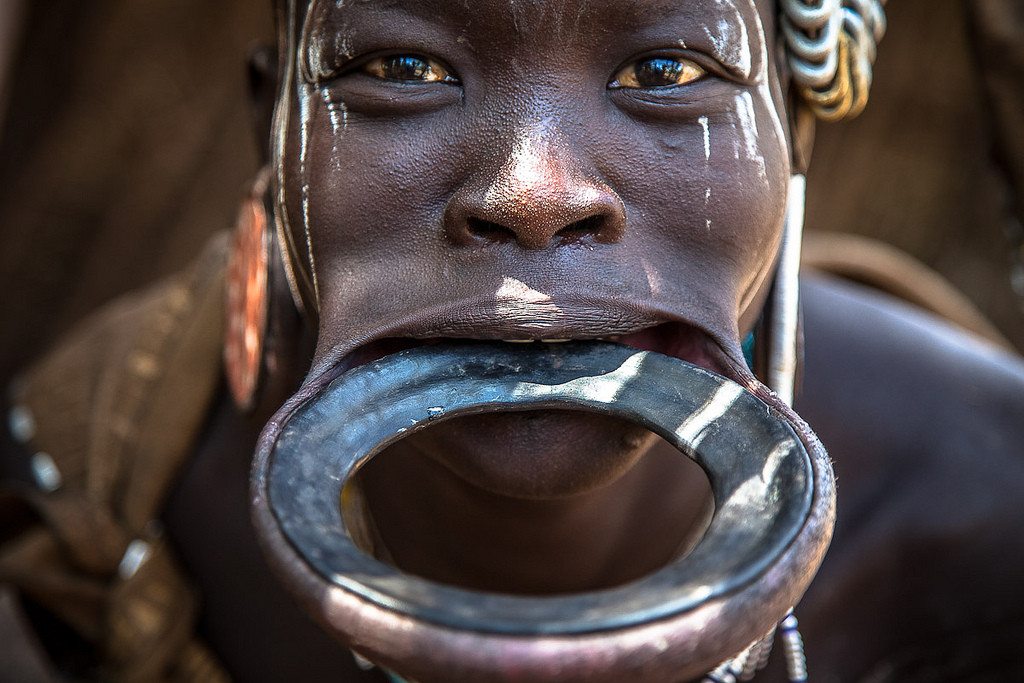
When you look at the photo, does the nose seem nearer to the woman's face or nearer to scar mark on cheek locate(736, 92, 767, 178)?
the woman's face

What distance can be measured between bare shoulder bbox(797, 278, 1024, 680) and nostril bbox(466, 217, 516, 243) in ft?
2.55

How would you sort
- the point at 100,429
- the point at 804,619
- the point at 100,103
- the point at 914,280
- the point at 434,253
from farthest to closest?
the point at 100,103 < the point at 914,280 < the point at 100,429 < the point at 804,619 < the point at 434,253

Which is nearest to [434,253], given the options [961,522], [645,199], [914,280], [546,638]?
[645,199]

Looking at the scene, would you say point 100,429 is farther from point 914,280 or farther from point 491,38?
point 914,280

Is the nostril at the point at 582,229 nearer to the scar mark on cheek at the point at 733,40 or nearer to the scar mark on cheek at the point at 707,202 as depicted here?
the scar mark on cheek at the point at 707,202

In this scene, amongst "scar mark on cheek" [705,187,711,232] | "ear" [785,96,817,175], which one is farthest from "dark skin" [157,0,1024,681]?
"ear" [785,96,817,175]

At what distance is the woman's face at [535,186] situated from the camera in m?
1.05

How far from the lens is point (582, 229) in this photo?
1.07 meters

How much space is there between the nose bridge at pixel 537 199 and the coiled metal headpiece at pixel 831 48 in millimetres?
344

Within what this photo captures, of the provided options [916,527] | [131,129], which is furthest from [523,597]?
[131,129]

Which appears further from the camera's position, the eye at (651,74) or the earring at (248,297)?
the earring at (248,297)

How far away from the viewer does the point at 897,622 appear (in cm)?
170

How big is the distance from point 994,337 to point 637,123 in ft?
4.78

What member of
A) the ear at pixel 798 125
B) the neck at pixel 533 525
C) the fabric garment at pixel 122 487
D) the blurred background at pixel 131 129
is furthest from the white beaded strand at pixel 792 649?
the blurred background at pixel 131 129
